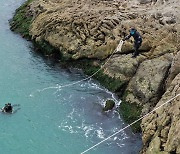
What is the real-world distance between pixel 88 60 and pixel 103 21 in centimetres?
376

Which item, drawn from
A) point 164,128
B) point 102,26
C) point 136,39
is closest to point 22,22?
point 102,26

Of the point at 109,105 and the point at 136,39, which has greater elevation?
the point at 136,39

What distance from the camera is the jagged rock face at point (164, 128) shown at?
72.6 feet

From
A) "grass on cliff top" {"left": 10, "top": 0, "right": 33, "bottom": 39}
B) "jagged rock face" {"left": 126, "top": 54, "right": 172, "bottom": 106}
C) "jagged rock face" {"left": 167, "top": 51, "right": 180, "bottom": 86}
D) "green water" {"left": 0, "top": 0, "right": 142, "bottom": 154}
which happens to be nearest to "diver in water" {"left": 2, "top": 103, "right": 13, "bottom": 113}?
"green water" {"left": 0, "top": 0, "right": 142, "bottom": 154}

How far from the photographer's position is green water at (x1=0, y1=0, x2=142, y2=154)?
26812 millimetres

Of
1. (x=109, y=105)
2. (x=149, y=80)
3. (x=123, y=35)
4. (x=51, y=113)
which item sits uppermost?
(x=123, y=35)

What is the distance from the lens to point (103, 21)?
118ft

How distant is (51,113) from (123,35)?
964 centimetres

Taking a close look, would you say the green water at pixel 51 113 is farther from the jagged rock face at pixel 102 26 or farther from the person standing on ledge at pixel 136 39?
the person standing on ledge at pixel 136 39

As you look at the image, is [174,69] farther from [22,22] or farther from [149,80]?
[22,22]

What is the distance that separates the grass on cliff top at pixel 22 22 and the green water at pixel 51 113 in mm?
3978

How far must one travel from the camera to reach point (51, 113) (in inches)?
1175

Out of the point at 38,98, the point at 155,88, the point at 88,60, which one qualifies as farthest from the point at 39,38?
the point at 155,88

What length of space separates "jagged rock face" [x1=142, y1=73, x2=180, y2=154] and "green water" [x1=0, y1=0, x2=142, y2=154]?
7.61 feet
